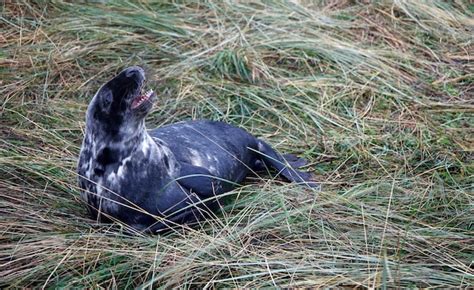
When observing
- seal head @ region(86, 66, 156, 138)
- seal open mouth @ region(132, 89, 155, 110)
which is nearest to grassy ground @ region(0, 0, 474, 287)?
seal head @ region(86, 66, 156, 138)

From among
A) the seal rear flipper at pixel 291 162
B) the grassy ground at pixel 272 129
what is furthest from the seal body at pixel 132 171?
the seal rear flipper at pixel 291 162

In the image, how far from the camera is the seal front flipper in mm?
3955

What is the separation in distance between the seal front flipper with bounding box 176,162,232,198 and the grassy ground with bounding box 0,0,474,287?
0.43ft

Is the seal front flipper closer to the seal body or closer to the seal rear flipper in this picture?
the seal body

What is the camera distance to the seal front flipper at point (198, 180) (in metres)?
3.96

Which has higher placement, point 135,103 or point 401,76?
point 135,103

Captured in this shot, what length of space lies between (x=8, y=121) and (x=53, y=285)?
177cm

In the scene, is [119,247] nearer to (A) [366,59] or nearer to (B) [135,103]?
(B) [135,103]

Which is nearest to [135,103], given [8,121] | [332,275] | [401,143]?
[332,275]

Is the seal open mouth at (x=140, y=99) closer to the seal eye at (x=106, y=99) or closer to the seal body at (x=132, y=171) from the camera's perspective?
the seal body at (x=132, y=171)

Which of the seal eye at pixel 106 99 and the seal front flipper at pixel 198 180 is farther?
the seal front flipper at pixel 198 180

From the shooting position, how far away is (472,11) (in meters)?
6.93

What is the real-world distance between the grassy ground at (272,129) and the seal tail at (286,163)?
0.10m

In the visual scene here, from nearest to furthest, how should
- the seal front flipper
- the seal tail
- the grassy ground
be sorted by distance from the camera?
1. the grassy ground
2. the seal front flipper
3. the seal tail
